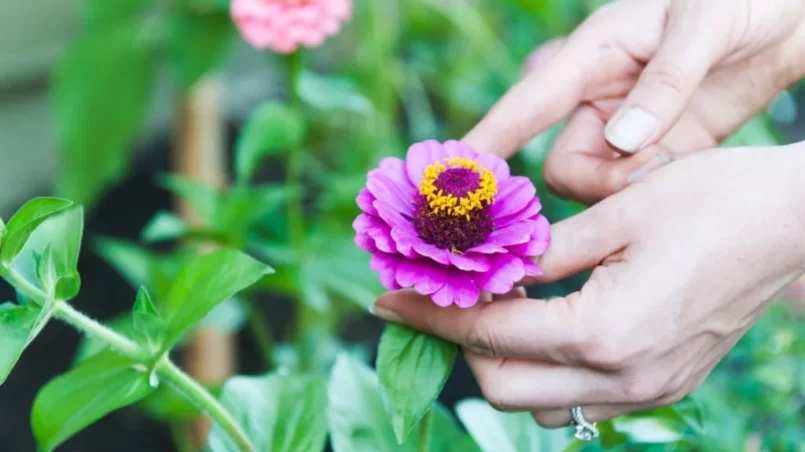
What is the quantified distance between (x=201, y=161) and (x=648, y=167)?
55cm

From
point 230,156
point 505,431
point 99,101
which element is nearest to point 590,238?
point 505,431

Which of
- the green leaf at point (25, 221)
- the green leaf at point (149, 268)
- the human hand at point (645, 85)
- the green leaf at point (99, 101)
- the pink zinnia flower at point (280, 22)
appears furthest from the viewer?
the green leaf at point (99, 101)

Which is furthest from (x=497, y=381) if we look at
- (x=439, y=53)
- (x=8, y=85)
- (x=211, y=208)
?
(x=8, y=85)

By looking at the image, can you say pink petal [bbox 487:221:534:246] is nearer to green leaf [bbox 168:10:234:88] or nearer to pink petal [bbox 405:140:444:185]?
pink petal [bbox 405:140:444:185]

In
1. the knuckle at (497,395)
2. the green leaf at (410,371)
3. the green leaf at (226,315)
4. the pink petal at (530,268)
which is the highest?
the pink petal at (530,268)

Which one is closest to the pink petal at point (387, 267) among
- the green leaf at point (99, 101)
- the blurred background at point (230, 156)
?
the blurred background at point (230, 156)

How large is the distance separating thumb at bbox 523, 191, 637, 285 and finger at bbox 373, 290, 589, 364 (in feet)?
0.09

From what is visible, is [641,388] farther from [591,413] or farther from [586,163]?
[586,163]

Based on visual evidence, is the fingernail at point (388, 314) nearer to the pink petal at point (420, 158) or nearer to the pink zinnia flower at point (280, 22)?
the pink petal at point (420, 158)

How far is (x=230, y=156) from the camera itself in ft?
4.82

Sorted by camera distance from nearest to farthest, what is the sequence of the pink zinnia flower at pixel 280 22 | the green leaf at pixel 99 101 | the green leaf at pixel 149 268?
the pink zinnia flower at pixel 280 22 → the green leaf at pixel 149 268 → the green leaf at pixel 99 101

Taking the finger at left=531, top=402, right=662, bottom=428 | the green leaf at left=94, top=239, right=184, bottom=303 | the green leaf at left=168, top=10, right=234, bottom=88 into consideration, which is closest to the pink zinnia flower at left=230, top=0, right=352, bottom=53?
the green leaf at left=168, top=10, right=234, bottom=88

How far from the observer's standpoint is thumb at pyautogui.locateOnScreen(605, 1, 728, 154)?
432 millimetres

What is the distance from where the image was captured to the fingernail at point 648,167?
1.45 ft
